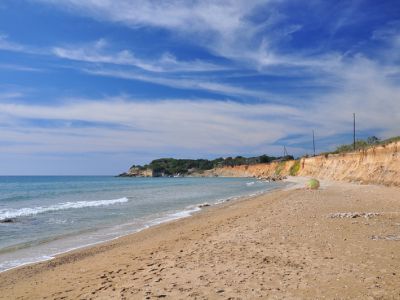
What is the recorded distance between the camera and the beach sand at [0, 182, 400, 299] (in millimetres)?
6105

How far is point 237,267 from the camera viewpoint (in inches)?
295

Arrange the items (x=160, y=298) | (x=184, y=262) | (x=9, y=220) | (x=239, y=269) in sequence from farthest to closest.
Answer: (x=9, y=220)
(x=184, y=262)
(x=239, y=269)
(x=160, y=298)

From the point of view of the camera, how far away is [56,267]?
31.1 ft

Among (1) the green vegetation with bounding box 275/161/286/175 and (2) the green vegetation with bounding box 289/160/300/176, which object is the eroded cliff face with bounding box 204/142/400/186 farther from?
(1) the green vegetation with bounding box 275/161/286/175

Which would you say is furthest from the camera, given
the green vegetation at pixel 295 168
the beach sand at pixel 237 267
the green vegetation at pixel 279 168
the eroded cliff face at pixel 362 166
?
the green vegetation at pixel 279 168

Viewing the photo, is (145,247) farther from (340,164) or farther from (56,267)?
(340,164)

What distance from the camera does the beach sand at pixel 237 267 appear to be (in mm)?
6105

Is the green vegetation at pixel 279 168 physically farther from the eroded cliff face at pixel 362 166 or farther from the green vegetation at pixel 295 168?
the eroded cliff face at pixel 362 166

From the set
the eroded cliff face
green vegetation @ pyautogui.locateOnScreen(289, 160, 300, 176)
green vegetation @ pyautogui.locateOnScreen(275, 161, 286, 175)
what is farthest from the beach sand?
green vegetation @ pyautogui.locateOnScreen(275, 161, 286, 175)

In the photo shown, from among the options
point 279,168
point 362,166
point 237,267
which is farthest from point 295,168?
point 237,267

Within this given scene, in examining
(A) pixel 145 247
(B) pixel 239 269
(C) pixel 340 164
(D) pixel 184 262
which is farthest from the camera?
(C) pixel 340 164

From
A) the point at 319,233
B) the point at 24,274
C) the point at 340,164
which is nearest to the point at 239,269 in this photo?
the point at 319,233

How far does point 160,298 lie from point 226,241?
15.7ft

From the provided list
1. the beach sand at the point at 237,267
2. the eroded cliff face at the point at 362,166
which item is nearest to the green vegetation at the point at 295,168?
the eroded cliff face at the point at 362,166
